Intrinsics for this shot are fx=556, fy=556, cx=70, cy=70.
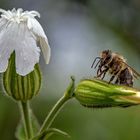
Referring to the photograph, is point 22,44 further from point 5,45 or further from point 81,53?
point 81,53

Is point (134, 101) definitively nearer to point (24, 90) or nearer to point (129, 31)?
point (24, 90)

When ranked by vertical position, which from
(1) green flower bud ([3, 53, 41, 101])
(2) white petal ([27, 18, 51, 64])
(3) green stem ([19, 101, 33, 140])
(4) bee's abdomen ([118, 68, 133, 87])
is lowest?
(3) green stem ([19, 101, 33, 140])

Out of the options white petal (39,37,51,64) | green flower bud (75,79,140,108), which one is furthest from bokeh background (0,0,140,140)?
white petal (39,37,51,64)

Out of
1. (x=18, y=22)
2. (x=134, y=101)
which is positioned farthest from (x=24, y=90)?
(x=134, y=101)

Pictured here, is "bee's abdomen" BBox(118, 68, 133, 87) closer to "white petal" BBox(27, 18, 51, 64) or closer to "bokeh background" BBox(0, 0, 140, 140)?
"white petal" BBox(27, 18, 51, 64)

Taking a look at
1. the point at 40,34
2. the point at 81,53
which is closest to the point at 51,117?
the point at 40,34

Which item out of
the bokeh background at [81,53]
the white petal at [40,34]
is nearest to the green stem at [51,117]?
the white petal at [40,34]
